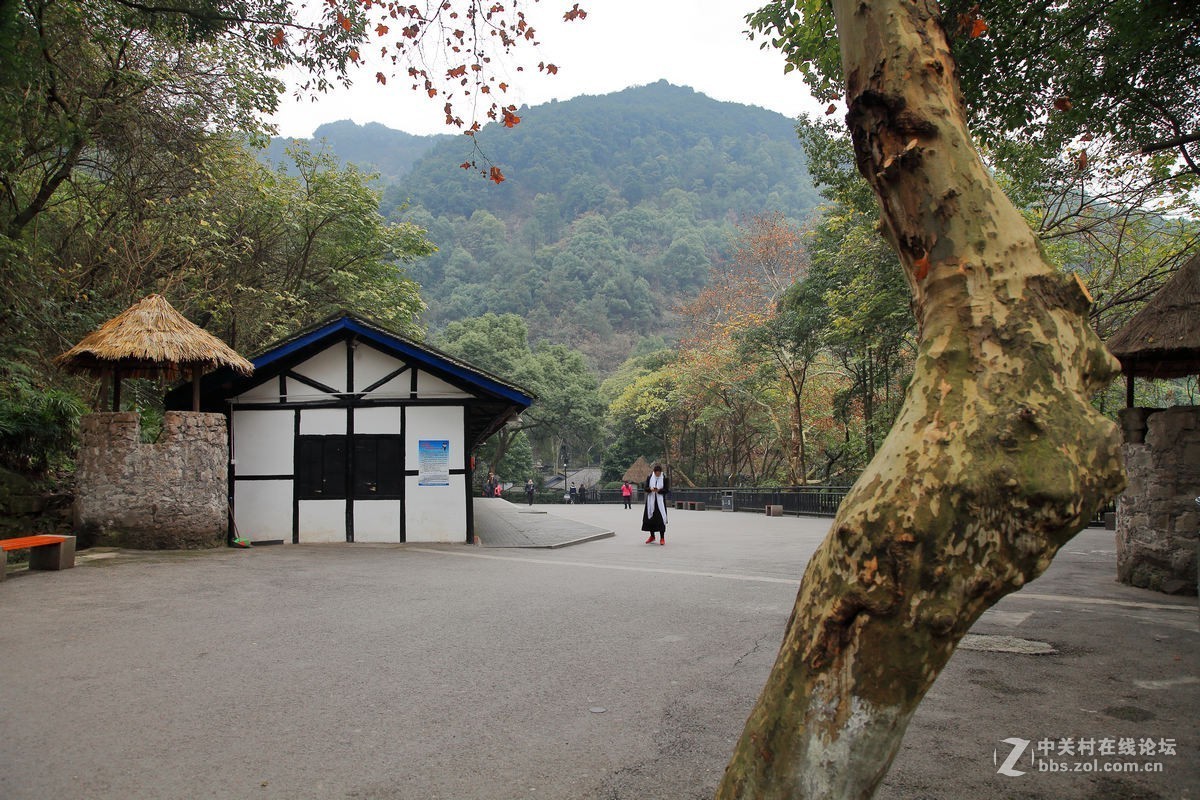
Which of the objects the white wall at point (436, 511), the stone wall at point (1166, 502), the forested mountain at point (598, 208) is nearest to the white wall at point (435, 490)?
the white wall at point (436, 511)

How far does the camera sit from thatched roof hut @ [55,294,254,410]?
11664mm

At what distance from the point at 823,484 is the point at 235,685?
84.6 feet

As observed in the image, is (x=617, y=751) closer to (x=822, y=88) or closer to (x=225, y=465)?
(x=822, y=88)

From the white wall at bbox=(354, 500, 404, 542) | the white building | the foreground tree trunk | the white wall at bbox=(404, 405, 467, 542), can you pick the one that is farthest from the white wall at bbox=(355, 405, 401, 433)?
the foreground tree trunk

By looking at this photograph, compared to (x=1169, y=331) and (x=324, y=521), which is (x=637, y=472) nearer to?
(x=324, y=521)

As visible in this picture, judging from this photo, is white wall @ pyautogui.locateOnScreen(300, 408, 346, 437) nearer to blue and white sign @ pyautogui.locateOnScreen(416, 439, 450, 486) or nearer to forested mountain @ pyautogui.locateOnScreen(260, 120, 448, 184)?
blue and white sign @ pyautogui.locateOnScreen(416, 439, 450, 486)

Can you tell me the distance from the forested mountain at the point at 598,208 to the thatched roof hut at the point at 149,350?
57.6m

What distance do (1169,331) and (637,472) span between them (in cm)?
3856

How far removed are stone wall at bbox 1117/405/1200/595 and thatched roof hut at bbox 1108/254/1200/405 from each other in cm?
61

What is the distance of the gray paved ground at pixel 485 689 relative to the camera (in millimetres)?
3594

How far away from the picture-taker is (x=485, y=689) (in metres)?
5.03

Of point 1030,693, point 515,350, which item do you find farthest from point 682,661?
point 515,350

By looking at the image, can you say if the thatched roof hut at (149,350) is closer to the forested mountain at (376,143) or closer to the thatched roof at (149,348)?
the thatched roof at (149,348)

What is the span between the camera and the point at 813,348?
2853 cm
